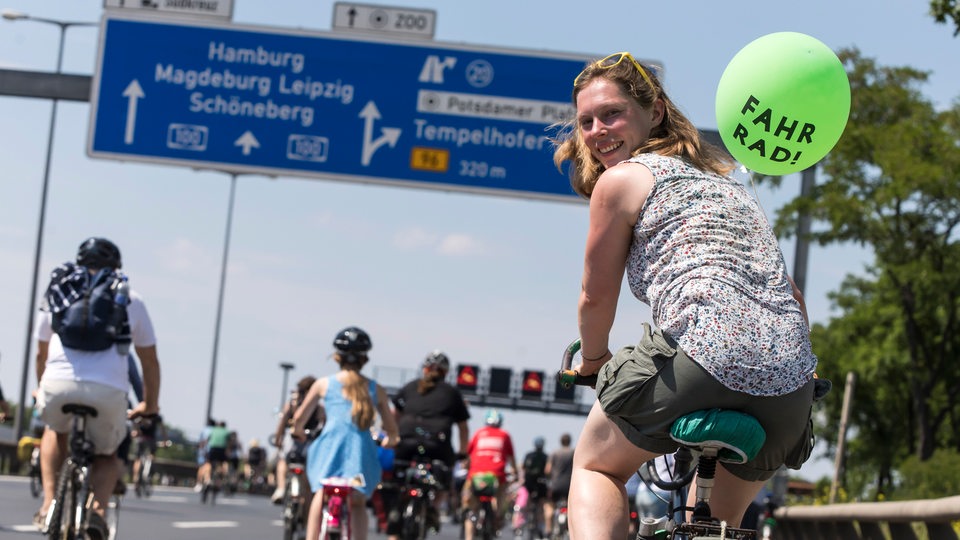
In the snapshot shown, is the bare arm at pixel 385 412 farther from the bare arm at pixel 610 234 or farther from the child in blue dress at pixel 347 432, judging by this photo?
the bare arm at pixel 610 234

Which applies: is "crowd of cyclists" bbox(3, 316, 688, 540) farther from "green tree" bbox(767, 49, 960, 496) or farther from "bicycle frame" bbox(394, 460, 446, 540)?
"green tree" bbox(767, 49, 960, 496)

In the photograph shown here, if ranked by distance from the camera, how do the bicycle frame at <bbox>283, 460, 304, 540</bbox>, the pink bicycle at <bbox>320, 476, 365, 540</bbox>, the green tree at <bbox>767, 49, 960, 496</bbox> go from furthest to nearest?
1. the green tree at <bbox>767, 49, 960, 496</bbox>
2. the bicycle frame at <bbox>283, 460, 304, 540</bbox>
3. the pink bicycle at <bbox>320, 476, 365, 540</bbox>

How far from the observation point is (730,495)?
15.9 feet

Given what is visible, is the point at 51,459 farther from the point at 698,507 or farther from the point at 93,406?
the point at 698,507

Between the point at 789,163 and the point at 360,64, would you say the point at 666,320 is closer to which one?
the point at 789,163

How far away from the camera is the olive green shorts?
450 centimetres

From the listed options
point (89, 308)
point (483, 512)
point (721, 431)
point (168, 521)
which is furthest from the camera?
point (168, 521)

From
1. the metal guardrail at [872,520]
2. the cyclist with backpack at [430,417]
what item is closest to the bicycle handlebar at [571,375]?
the metal guardrail at [872,520]

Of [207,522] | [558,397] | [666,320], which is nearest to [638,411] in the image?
[666,320]

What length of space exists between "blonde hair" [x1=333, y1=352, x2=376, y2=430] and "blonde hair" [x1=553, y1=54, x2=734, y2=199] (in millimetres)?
6222

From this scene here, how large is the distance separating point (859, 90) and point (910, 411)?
12189 mm

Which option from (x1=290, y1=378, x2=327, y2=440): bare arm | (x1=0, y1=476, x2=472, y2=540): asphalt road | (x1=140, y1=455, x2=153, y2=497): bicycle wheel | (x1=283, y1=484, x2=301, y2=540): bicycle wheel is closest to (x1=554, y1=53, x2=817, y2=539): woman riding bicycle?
(x1=290, y1=378, x2=327, y2=440): bare arm

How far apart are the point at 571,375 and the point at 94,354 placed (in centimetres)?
432

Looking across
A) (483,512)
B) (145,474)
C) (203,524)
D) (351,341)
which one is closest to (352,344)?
(351,341)
